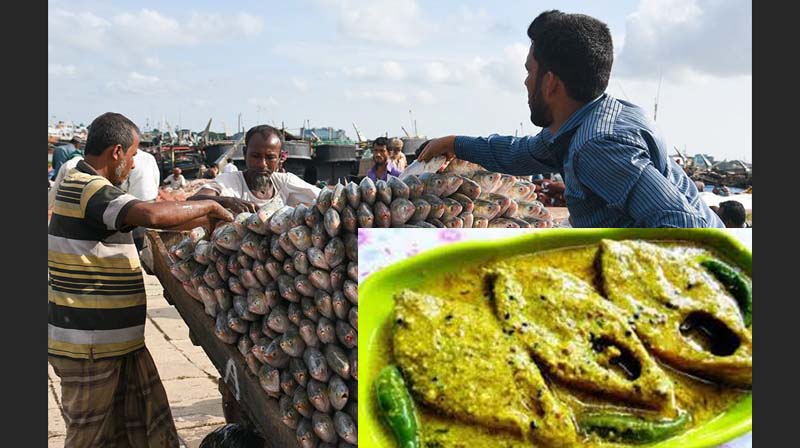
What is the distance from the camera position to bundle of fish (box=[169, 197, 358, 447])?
2189 millimetres

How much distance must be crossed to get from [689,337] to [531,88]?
0.92 meters

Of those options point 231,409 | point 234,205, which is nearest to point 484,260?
point 234,205

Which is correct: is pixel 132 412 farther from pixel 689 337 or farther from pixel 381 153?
pixel 381 153

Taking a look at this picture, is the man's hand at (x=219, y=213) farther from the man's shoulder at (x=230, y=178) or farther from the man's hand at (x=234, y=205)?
the man's shoulder at (x=230, y=178)

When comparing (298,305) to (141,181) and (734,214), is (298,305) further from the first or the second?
(734,214)

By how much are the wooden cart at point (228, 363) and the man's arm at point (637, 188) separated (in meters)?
1.25

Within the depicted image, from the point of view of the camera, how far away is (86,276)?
296 cm

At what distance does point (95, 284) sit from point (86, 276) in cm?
5

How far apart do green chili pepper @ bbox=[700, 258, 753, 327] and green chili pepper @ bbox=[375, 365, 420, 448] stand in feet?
2.91

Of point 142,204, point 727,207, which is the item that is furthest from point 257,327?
point 727,207

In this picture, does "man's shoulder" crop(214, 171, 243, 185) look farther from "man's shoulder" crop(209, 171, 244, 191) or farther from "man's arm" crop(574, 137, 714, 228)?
"man's arm" crop(574, 137, 714, 228)

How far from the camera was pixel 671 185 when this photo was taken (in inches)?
78.2
